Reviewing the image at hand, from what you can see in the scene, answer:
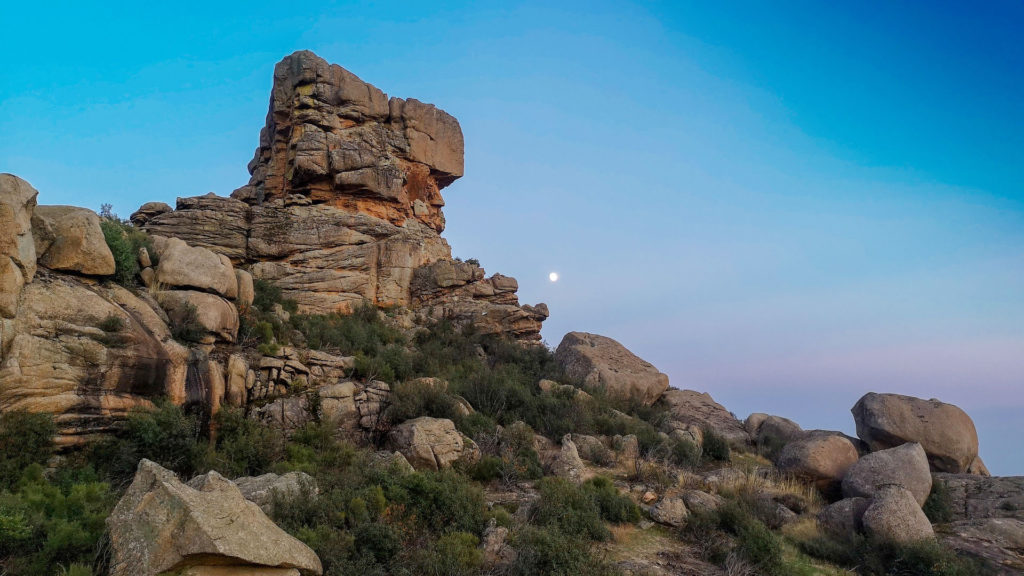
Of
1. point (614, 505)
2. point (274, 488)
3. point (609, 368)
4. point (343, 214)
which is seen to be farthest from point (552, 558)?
point (343, 214)

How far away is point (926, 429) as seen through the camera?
14.2 metres

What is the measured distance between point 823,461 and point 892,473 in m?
1.70

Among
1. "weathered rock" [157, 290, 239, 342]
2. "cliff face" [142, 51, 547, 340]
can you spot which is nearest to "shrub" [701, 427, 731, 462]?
"cliff face" [142, 51, 547, 340]

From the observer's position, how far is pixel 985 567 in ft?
28.7

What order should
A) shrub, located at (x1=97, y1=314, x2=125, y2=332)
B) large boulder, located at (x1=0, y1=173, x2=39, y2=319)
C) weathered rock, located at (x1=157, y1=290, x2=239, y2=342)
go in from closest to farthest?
large boulder, located at (x1=0, y1=173, x2=39, y2=319) → shrub, located at (x1=97, y1=314, x2=125, y2=332) → weathered rock, located at (x1=157, y1=290, x2=239, y2=342)

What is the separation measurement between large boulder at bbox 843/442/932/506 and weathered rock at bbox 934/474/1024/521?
872 mm

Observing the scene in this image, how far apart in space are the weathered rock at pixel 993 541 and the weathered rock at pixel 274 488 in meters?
11.4

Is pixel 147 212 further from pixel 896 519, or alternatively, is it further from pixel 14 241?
pixel 896 519

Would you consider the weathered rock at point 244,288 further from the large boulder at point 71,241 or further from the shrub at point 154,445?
the shrub at point 154,445

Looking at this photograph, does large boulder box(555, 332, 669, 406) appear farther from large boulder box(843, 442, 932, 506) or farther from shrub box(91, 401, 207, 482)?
shrub box(91, 401, 207, 482)

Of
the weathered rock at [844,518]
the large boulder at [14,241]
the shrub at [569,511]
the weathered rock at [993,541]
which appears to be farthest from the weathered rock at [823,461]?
the large boulder at [14,241]

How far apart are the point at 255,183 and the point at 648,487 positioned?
24.8 meters

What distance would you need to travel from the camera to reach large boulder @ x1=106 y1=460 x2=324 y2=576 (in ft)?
16.9

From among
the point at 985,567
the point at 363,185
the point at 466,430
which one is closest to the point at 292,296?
the point at 363,185
